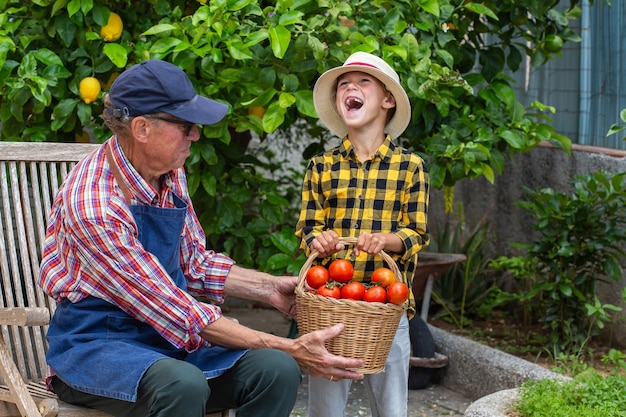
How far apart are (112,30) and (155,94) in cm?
148

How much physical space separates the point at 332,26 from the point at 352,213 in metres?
0.93

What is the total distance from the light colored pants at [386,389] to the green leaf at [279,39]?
110 cm

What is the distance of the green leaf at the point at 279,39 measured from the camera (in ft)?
12.1

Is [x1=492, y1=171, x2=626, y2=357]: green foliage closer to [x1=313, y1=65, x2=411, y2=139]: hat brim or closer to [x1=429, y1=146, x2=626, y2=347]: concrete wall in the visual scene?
[x1=429, y1=146, x2=626, y2=347]: concrete wall

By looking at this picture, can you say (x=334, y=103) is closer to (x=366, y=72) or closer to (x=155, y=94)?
(x=366, y=72)

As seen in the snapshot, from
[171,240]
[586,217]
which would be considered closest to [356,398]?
[586,217]

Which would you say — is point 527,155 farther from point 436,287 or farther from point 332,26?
point 332,26

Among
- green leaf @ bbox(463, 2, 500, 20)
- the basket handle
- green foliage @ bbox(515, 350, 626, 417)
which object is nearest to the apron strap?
the basket handle

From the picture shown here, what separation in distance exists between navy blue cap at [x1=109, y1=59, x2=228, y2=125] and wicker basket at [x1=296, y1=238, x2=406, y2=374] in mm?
649

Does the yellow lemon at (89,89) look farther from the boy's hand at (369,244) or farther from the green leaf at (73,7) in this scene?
the boy's hand at (369,244)

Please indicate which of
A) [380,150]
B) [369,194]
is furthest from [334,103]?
[369,194]

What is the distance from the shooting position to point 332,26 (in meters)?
3.95

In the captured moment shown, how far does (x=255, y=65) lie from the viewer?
13.4ft

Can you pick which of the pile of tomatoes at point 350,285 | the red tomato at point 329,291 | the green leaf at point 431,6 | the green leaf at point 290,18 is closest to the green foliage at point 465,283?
the green leaf at point 431,6
